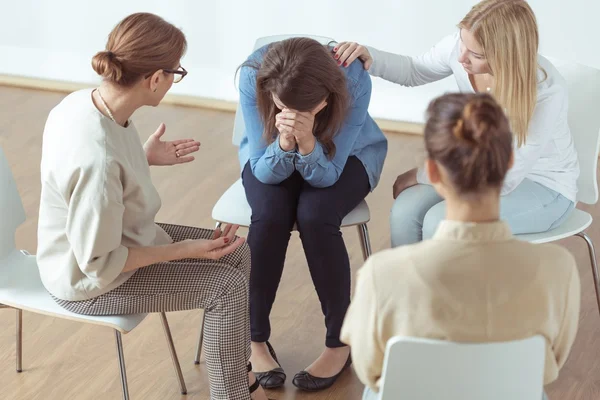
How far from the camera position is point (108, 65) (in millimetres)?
1871

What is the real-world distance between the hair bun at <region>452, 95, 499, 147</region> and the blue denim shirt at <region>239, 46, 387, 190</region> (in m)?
0.91

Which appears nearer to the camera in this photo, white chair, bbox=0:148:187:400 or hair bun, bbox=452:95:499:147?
hair bun, bbox=452:95:499:147

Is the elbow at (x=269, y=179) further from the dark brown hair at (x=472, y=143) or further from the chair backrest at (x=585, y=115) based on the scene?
the dark brown hair at (x=472, y=143)

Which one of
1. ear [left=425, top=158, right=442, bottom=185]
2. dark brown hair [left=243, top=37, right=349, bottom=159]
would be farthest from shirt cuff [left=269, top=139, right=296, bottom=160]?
ear [left=425, top=158, right=442, bottom=185]

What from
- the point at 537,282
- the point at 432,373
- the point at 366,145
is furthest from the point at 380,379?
the point at 366,145

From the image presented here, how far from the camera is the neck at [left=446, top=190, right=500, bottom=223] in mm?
1364

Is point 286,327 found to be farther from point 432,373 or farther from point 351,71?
point 432,373

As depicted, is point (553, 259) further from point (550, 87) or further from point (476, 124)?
point (550, 87)

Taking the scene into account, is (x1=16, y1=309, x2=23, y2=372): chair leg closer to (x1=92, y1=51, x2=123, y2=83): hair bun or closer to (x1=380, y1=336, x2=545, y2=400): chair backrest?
(x1=92, y1=51, x2=123, y2=83): hair bun

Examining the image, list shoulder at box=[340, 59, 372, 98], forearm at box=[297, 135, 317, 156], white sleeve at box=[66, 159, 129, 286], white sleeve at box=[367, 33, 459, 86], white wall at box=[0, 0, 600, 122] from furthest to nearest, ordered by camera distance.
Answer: white wall at box=[0, 0, 600, 122]
white sleeve at box=[367, 33, 459, 86]
shoulder at box=[340, 59, 372, 98]
forearm at box=[297, 135, 317, 156]
white sleeve at box=[66, 159, 129, 286]

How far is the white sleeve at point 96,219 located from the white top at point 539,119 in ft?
2.94

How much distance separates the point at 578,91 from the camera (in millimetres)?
2408

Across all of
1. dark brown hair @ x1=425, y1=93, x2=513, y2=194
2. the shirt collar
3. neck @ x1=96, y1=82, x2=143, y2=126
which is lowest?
neck @ x1=96, y1=82, x2=143, y2=126

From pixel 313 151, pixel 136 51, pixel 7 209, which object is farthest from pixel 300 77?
pixel 7 209
